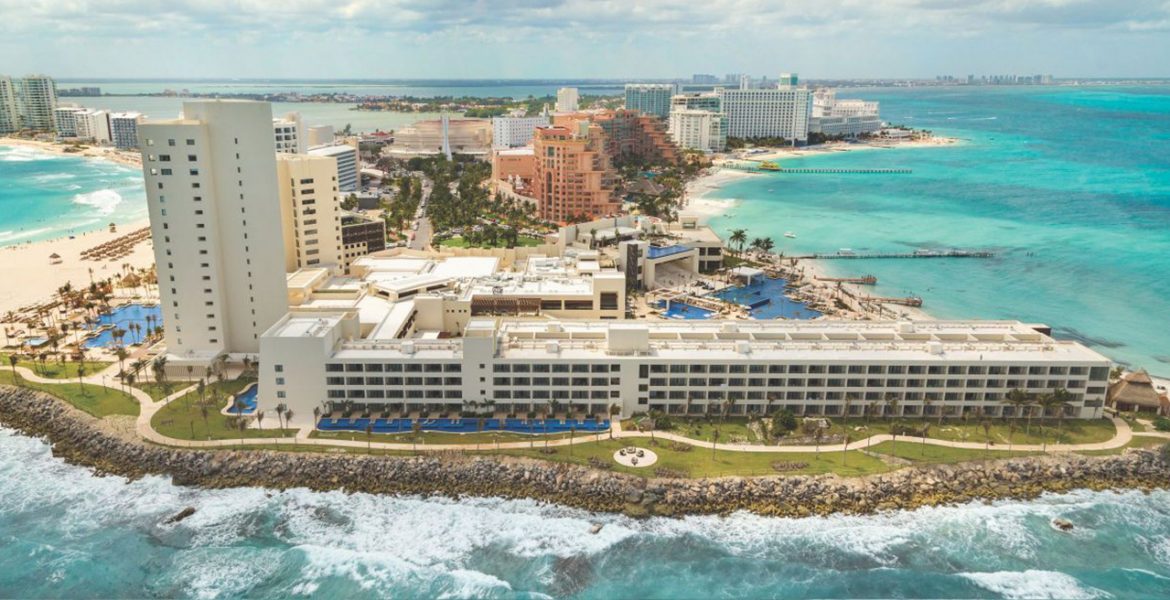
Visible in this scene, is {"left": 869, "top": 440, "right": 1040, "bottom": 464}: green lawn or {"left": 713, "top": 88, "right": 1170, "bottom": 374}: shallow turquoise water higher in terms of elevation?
{"left": 713, "top": 88, "right": 1170, "bottom": 374}: shallow turquoise water

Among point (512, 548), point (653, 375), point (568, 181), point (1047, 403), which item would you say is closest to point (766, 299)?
point (1047, 403)

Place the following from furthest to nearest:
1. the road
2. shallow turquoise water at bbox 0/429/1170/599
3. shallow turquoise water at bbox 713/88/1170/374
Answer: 1. the road
2. shallow turquoise water at bbox 713/88/1170/374
3. shallow turquoise water at bbox 0/429/1170/599

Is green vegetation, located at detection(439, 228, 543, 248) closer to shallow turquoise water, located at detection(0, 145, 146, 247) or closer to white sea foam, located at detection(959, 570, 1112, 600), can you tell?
shallow turquoise water, located at detection(0, 145, 146, 247)

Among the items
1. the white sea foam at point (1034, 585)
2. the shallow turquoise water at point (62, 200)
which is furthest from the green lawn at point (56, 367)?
the white sea foam at point (1034, 585)

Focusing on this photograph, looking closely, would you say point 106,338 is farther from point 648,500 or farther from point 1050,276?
point 1050,276

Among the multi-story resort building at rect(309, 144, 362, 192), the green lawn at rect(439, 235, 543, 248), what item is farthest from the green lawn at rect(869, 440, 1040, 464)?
the multi-story resort building at rect(309, 144, 362, 192)

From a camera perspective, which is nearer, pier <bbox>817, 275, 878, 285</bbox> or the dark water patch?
the dark water patch

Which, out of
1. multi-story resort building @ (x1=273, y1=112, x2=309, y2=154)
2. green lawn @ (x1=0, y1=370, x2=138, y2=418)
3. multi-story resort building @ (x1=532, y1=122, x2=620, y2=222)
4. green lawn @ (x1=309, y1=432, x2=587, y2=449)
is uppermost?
multi-story resort building @ (x1=273, y1=112, x2=309, y2=154)
